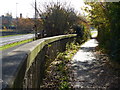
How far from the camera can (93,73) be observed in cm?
684

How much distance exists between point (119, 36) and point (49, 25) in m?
9.48

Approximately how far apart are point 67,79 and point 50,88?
2.83 feet

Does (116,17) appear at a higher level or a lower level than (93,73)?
higher

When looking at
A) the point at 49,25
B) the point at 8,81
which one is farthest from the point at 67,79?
the point at 49,25

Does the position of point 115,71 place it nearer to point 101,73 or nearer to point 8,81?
point 101,73

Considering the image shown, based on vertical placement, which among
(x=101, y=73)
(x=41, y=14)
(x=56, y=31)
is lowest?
(x=101, y=73)

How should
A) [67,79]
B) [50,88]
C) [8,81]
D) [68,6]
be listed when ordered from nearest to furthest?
[8,81]
[50,88]
[67,79]
[68,6]

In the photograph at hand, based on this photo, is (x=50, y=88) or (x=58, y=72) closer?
(x=50, y=88)

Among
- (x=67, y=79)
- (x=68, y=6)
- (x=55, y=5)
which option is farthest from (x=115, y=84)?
(x=68, y=6)

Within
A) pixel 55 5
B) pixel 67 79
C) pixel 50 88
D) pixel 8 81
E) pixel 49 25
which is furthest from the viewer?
pixel 55 5

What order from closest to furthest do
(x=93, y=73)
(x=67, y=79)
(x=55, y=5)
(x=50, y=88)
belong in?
(x=50, y=88) → (x=67, y=79) → (x=93, y=73) → (x=55, y=5)

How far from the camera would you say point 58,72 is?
684 cm

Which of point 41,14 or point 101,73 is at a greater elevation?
point 41,14

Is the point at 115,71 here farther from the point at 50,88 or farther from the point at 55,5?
Answer: the point at 55,5
